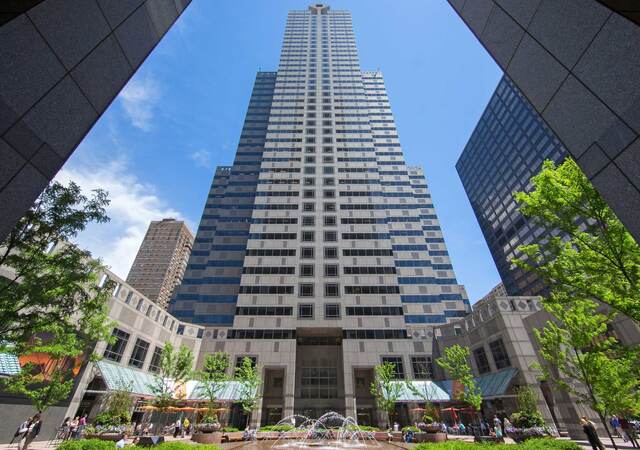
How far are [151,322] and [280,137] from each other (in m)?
48.8

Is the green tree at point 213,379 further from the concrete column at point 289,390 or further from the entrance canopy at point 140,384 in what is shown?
the concrete column at point 289,390

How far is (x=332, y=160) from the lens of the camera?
6506cm

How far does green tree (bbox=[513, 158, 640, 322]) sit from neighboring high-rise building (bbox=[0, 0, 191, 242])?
14389 millimetres

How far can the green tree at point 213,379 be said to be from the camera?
99.4 ft

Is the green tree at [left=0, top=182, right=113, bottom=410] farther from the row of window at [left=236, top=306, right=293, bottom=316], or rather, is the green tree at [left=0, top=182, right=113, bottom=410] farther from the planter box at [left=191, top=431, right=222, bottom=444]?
the row of window at [left=236, top=306, right=293, bottom=316]

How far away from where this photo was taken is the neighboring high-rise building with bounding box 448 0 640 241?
478cm

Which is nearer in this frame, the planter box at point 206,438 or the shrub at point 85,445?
the shrub at point 85,445

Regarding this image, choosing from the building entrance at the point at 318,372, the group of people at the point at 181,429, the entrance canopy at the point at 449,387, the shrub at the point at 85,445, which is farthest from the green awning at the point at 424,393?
the shrub at the point at 85,445

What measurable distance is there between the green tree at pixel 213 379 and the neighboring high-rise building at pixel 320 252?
3.91 m

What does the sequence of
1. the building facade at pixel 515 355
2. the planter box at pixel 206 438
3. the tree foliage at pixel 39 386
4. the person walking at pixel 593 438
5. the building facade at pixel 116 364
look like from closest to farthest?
the person walking at pixel 593 438 → the tree foliage at pixel 39 386 → the building facade at pixel 116 364 → the planter box at pixel 206 438 → the building facade at pixel 515 355

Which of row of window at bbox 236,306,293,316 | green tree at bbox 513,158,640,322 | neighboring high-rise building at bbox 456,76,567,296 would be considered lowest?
green tree at bbox 513,158,640,322

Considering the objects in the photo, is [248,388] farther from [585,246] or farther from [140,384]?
[585,246]

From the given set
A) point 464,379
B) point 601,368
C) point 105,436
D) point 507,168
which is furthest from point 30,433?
point 507,168

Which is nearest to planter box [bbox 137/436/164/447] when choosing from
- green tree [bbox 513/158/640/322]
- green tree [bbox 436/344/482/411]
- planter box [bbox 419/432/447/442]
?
planter box [bbox 419/432/447/442]
